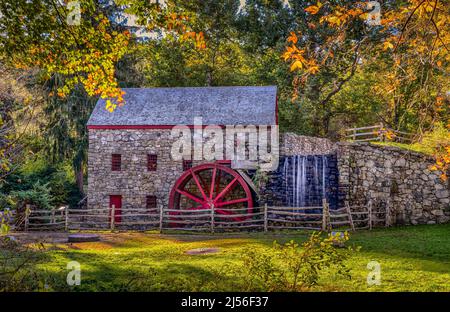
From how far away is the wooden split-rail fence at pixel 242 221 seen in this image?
51.5ft

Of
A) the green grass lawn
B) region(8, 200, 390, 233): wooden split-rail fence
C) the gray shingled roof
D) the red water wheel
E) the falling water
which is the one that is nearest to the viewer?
the green grass lawn

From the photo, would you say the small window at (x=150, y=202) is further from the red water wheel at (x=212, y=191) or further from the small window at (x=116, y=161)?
the small window at (x=116, y=161)

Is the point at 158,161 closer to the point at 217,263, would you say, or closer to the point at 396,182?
the point at 396,182

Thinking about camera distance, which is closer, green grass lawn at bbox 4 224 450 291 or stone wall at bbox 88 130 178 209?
green grass lawn at bbox 4 224 450 291

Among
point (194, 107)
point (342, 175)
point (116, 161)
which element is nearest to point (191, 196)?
point (116, 161)

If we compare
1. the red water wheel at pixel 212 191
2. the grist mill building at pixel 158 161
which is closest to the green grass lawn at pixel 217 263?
the red water wheel at pixel 212 191

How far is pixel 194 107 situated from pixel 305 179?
587 cm

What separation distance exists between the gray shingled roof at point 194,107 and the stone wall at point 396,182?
374 cm

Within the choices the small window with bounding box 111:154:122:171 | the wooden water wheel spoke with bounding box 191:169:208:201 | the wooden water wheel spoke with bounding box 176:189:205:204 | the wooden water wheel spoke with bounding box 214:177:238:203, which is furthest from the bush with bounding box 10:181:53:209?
the wooden water wheel spoke with bounding box 214:177:238:203

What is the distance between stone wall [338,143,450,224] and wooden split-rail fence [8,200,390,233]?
0.59 metres

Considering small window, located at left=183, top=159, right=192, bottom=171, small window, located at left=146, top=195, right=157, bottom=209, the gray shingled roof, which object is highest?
the gray shingled roof

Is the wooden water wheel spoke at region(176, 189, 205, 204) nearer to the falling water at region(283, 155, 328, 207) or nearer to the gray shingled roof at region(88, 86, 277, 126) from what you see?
the gray shingled roof at region(88, 86, 277, 126)

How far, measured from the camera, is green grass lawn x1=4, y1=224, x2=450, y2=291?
7.03 m

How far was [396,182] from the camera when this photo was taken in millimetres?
16625
